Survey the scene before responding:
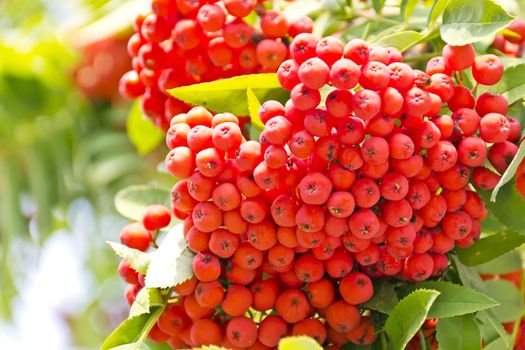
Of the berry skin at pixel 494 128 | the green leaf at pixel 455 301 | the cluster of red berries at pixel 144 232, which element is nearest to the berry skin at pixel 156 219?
the cluster of red berries at pixel 144 232

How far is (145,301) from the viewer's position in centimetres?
157

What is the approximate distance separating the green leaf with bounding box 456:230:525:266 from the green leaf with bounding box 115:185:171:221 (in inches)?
26.3

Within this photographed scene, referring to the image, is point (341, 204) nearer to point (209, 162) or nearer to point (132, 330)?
point (209, 162)

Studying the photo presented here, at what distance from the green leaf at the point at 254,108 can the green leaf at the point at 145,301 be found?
36 cm

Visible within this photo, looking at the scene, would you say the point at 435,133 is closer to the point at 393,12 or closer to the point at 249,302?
the point at 249,302

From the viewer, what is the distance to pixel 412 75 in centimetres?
149

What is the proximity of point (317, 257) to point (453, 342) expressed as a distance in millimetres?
281

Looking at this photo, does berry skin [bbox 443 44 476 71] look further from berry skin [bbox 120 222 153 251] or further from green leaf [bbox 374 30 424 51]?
berry skin [bbox 120 222 153 251]

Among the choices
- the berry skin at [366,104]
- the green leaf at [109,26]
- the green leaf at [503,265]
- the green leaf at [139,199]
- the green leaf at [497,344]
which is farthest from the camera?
the green leaf at [109,26]

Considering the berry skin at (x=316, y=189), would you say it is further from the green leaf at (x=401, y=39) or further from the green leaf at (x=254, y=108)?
the green leaf at (x=401, y=39)

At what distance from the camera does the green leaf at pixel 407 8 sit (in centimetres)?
175

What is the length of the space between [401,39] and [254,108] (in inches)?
12.1

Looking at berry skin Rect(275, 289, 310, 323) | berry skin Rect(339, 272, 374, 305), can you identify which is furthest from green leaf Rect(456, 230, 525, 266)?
berry skin Rect(275, 289, 310, 323)

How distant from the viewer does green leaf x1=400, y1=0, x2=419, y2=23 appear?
1.75 meters
